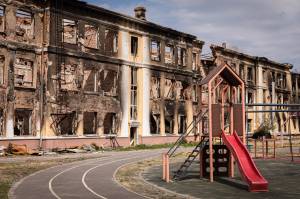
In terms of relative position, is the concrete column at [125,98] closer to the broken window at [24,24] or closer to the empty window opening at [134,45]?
the empty window opening at [134,45]

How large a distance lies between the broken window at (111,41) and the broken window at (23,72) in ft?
26.1

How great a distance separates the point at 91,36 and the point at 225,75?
2227cm

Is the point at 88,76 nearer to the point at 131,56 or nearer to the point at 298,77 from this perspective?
the point at 131,56

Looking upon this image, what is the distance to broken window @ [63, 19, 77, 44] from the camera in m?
37.0

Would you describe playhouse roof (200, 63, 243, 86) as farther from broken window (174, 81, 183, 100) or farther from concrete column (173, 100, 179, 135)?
broken window (174, 81, 183, 100)

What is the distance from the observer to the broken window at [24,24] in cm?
3325

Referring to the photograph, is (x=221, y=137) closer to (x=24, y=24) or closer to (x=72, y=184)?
(x=72, y=184)

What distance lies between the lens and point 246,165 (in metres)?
16.3

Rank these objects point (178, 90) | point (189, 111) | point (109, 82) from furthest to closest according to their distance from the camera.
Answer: point (189, 111), point (178, 90), point (109, 82)

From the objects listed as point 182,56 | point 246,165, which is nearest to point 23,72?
point 182,56

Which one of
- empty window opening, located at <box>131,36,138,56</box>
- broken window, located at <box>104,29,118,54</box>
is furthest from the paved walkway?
empty window opening, located at <box>131,36,138,56</box>

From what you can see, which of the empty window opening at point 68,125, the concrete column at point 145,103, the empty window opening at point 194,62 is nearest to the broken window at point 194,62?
the empty window opening at point 194,62

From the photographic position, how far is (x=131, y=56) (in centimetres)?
4197

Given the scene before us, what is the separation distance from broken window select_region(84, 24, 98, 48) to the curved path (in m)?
17.9
